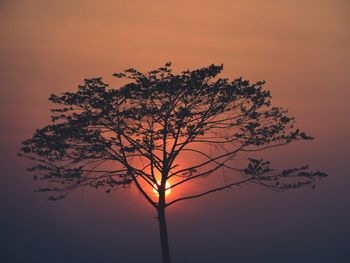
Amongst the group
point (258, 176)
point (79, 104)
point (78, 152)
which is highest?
point (79, 104)

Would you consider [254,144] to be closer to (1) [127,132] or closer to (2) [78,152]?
(1) [127,132]

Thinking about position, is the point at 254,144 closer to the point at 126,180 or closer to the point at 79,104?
the point at 126,180

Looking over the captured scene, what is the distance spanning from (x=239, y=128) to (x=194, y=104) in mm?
2493

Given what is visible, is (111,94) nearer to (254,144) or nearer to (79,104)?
(79,104)

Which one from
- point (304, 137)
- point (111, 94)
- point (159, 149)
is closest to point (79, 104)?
point (111, 94)

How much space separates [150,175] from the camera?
26.2m

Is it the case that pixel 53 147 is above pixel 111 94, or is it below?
below

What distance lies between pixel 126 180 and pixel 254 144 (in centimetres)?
609

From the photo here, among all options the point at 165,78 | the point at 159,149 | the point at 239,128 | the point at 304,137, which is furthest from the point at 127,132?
the point at 304,137

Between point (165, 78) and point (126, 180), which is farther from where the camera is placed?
point (126, 180)

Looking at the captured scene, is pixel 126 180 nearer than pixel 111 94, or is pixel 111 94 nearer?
pixel 111 94

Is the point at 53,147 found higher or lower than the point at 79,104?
lower

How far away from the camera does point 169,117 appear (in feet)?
82.0

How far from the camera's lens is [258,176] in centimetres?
2612
